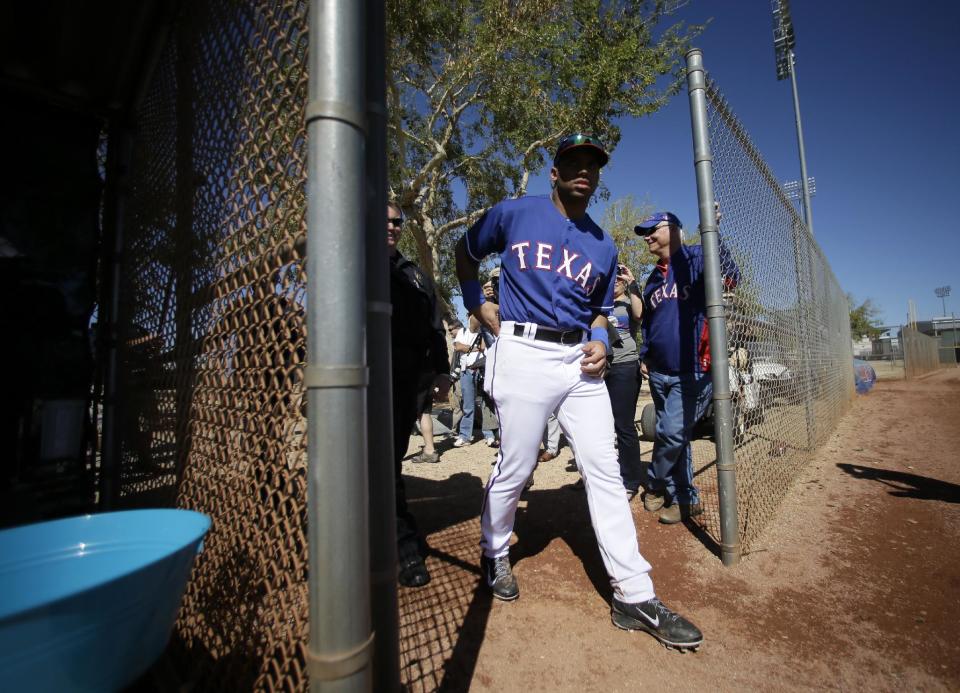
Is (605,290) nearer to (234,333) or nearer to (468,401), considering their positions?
(234,333)

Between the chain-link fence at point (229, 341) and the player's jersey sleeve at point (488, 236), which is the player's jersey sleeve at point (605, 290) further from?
the chain-link fence at point (229, 341)

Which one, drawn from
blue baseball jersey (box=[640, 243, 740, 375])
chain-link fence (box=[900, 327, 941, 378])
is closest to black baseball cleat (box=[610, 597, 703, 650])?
blue baseball jersey (box=[640, 243, 740, 375])

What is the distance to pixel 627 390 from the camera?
4172mm

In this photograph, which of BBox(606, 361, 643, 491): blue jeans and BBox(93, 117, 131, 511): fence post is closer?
BBox(93, 117, 131, 511): fence post

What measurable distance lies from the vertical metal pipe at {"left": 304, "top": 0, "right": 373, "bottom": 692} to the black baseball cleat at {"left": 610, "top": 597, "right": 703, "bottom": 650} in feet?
5.16

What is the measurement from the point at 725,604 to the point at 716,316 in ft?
4.95

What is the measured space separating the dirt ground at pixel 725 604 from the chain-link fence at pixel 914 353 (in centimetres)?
2418

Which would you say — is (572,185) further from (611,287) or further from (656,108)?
(656,108)

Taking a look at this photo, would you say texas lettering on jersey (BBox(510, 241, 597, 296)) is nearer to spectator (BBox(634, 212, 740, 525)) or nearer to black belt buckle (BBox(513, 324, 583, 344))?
black belt buckle (BBox(513, 324, 583, 344))

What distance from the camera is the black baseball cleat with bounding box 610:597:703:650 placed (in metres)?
1.94

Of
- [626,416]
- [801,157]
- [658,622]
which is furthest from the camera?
[801,157]

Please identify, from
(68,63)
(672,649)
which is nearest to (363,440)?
(672,649)

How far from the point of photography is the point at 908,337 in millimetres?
22156

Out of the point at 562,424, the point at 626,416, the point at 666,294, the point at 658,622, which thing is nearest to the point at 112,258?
the point at 562,424
